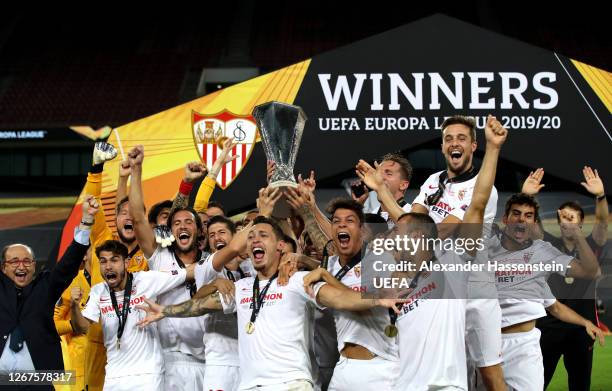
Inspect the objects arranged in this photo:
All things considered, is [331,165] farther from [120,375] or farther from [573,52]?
Result: [573,52]

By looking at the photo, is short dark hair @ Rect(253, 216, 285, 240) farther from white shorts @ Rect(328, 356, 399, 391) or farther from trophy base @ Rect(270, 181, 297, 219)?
white shorts @ Rect(328, 356, 399, 391)

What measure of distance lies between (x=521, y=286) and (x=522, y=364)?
54cm

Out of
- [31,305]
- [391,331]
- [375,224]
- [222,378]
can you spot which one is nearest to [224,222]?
[222,378]

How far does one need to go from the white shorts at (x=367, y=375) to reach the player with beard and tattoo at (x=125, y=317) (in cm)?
139

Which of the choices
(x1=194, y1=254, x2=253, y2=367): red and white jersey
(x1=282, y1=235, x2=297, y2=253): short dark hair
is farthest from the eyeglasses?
(x1=282, y1=235, x2=297, y2=253): short dark hair

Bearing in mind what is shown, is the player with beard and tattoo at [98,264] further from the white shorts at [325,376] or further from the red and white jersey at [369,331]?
the red and white jersey at [369,331]

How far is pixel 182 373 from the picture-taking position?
Answer: 620 cm

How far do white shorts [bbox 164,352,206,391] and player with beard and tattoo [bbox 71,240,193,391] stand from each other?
172 mm

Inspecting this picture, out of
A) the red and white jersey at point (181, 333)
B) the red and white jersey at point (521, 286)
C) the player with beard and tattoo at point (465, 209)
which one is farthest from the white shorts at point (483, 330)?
the red and white jersey at point (181, 333)

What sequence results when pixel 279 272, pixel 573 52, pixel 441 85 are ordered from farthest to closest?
pixel 573 52 < pixel 441 85 < pixel 279 272

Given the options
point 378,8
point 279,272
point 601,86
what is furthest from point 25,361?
point 378,8

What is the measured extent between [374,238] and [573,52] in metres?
16.4

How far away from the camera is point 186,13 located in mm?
24094

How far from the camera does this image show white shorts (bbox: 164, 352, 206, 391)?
6184mm
